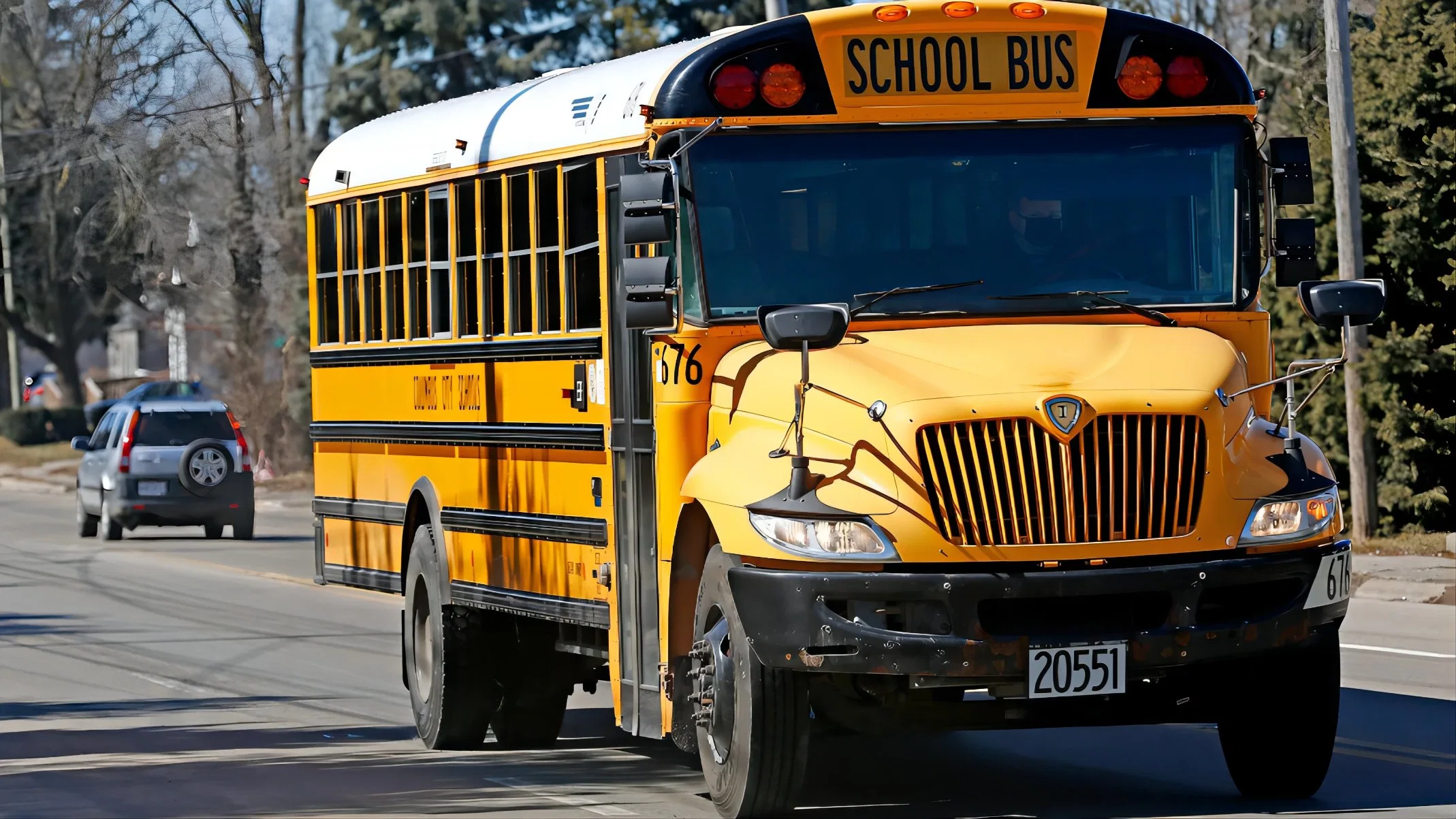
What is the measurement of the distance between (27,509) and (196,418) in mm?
8407

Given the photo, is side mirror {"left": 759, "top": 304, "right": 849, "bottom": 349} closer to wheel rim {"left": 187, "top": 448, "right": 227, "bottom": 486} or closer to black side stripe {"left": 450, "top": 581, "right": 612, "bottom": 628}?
black side stripe {"left": 450, "top": 581, "right": 612, "bottom": 628}

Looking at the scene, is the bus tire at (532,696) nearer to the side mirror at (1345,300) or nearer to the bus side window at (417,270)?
the bus side window at (417,270)

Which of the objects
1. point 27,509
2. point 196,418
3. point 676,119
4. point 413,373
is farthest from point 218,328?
point 676,119

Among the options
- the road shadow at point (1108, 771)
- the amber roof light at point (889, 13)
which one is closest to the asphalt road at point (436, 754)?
the road shadow at point (1108, 771)

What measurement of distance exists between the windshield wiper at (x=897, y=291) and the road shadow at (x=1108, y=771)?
1.85 m

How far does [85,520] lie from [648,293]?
2139cm

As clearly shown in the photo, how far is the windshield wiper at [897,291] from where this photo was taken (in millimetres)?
8430

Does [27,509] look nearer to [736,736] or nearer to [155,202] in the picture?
[155,202]

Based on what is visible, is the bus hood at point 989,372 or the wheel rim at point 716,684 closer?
the bus hood at point 989,372

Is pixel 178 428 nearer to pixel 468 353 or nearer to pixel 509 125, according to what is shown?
pixel 468 353

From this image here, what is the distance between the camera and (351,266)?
12688mm

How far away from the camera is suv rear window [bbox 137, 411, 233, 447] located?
27750 millimetres

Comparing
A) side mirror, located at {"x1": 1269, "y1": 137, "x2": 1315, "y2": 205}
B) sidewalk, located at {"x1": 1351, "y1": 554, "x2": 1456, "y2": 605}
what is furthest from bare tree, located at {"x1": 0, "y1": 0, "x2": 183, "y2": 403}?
sidewalk, located at {"x1": 1351, "y1": 554, "x2": 1456, "y2": 605}

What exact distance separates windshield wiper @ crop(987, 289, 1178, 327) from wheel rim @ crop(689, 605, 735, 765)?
156cm
